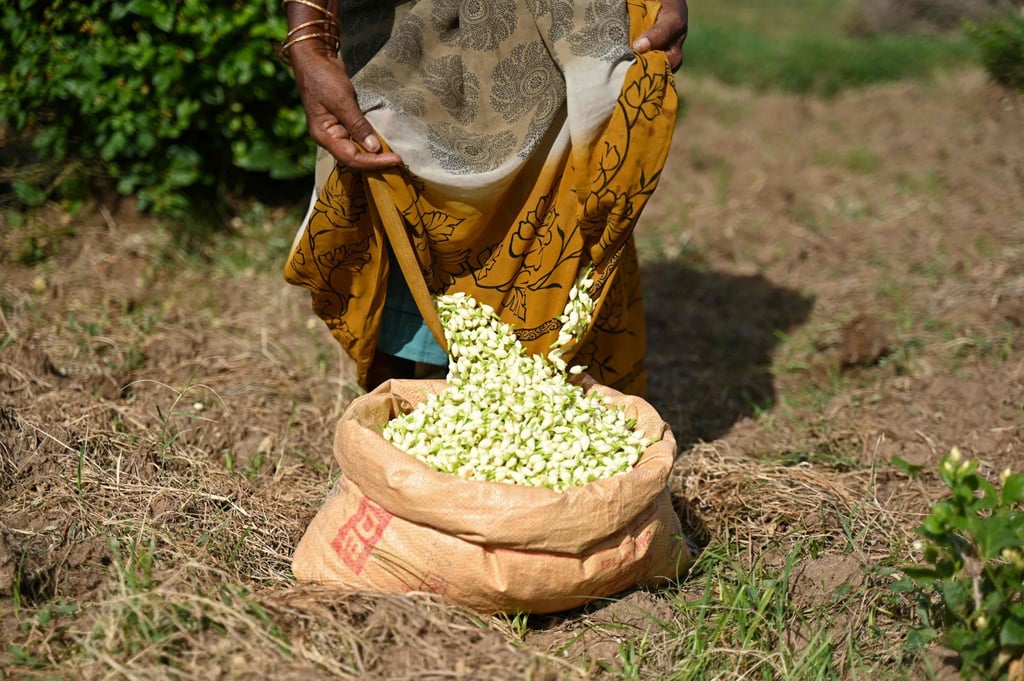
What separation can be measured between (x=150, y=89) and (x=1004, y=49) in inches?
197

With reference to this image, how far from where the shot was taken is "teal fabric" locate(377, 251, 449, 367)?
2.72 metres

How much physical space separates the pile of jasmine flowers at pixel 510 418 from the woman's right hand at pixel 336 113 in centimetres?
47

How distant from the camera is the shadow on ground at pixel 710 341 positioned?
356cm

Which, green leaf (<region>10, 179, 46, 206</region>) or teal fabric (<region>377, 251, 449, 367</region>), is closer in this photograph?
teal fabric (<region>377, 251, 449, 367</region>)

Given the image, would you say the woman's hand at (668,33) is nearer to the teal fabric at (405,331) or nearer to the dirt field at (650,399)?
the teal fabric at (405,331)

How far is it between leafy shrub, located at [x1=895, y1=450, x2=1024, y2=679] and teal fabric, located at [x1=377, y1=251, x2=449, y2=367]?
4.67ft

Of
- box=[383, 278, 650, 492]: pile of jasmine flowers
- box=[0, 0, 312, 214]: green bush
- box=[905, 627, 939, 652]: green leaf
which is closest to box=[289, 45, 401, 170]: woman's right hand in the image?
box=[383, 278, 650, 492]: pile of jasmine flowers

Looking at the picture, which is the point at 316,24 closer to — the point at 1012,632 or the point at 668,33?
the point at 668,33

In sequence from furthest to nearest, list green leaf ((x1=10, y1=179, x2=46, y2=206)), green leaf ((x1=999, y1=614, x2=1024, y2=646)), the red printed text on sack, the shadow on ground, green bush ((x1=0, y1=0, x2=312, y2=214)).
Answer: green leaf ((x1=10, y1=179, x2=46, y2=206)) < green bush ((x1=0, y1=0, x2=312, y2=214)) < the shadow on ground < the red printed text on sack < green leaf ((x1=999, y1=614, x2=1024, y2=646))

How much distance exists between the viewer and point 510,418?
232 centimetres

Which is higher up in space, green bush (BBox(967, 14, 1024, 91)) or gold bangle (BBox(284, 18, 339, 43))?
gold bangle (BBox(284, 18, 339, 43))

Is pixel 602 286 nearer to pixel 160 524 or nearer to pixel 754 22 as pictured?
pixel 160 524

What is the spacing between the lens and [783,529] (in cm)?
269

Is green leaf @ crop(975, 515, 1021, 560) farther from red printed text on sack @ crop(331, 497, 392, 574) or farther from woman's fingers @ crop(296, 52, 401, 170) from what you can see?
woman's fingers @ crop(296, 52, 401, 170)
